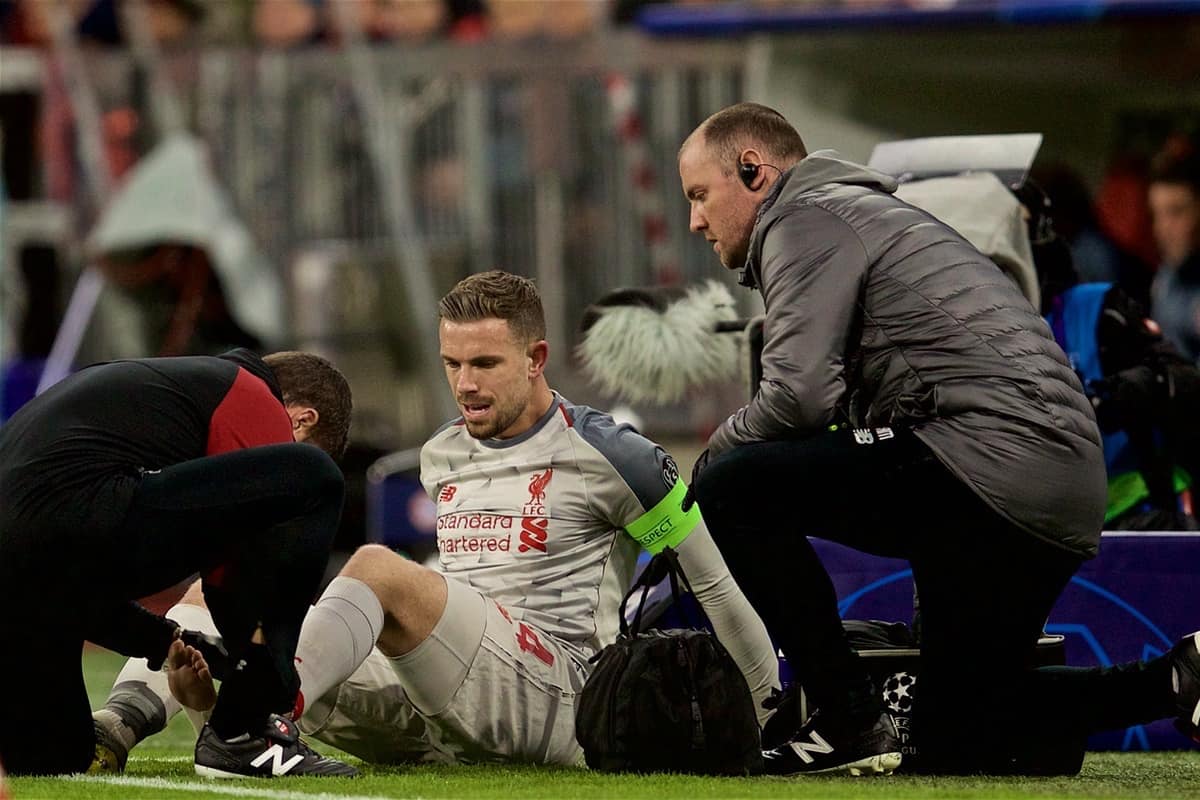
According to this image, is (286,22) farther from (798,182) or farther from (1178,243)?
Answer: (798,182)

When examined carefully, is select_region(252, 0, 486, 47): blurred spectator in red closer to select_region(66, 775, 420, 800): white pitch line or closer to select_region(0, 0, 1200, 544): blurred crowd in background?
select_region(0, 0, 1200, 544): blurred crowd in background

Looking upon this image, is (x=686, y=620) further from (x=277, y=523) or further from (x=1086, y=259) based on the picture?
(x=1086, y=259)

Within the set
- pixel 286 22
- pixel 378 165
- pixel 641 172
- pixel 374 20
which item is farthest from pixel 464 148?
pixel 286 22

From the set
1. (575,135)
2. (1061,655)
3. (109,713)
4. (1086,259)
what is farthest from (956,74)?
(109,713)

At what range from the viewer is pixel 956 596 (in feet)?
15.9

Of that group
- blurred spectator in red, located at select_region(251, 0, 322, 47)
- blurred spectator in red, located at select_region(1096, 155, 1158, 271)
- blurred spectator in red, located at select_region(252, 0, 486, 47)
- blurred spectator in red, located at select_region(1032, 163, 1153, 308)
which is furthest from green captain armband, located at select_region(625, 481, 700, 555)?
blurred spectator in red, located at select_region(251, 0, 322, 47)

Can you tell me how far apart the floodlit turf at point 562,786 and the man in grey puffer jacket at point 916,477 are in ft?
0.51

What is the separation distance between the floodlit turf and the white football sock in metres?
0.22

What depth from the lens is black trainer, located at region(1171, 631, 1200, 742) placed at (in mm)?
4719

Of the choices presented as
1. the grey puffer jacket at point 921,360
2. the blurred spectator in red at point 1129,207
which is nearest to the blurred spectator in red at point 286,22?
the blurred spectator in red at point 1129,207

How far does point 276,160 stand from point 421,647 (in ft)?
23.9

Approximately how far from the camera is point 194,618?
203 inches

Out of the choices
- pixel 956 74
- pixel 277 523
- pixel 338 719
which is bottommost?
pixel 338 719

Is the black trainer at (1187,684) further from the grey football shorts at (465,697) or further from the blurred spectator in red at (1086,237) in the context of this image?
the blurred spectator in red at (1086,237)
